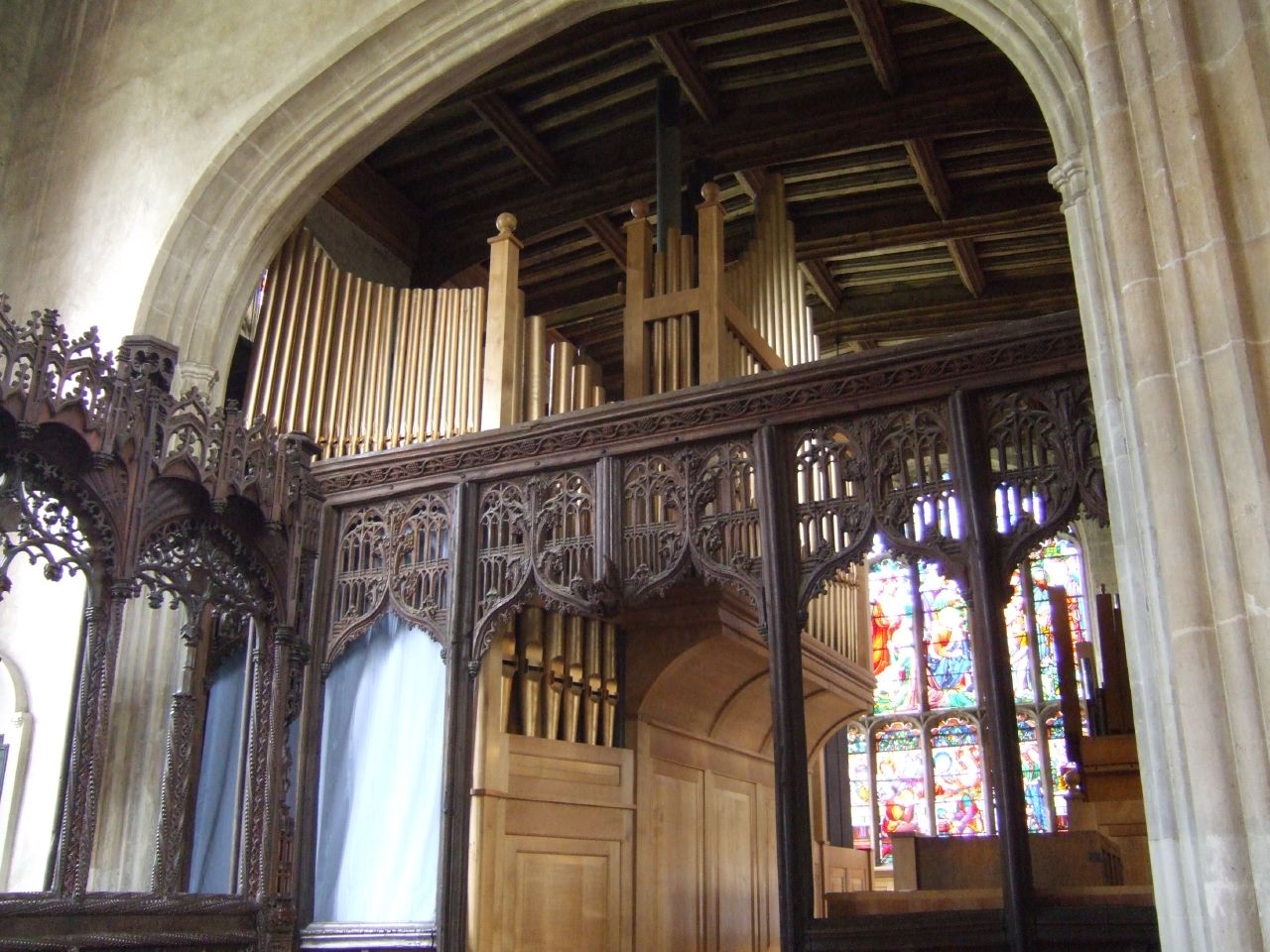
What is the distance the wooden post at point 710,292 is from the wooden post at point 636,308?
11.7 inches

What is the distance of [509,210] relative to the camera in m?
9.17

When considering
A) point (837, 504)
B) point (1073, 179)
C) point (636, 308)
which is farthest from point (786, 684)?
point (636, 308)

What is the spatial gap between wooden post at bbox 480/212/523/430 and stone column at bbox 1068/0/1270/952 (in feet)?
10.8

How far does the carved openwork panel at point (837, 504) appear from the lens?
513 cm

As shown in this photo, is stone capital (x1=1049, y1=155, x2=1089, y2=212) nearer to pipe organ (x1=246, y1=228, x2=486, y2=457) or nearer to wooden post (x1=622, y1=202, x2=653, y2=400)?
wooden post (x1=622, y1=202, x2=653, y2=400)

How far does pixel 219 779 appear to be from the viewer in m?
6.20

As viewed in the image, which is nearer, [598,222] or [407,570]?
[407,570]

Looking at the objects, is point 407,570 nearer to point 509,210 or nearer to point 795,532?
point 795,532

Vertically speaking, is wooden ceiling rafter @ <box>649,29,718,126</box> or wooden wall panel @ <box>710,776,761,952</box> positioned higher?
wooden ceiling rafter @ <box>649,29,718,126</box>

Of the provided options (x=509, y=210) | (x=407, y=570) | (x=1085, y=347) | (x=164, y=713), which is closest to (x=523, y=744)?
(x=407, y=570)

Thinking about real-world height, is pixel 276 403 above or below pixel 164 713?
above

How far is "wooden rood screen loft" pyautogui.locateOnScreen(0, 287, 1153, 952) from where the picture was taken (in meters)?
4.82

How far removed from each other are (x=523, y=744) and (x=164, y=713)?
1816 mm

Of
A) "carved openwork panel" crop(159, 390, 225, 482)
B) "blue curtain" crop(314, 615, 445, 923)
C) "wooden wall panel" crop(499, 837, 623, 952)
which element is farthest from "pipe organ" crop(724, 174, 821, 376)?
"wooden wall panel" crop(499, 837, 623, 952)
